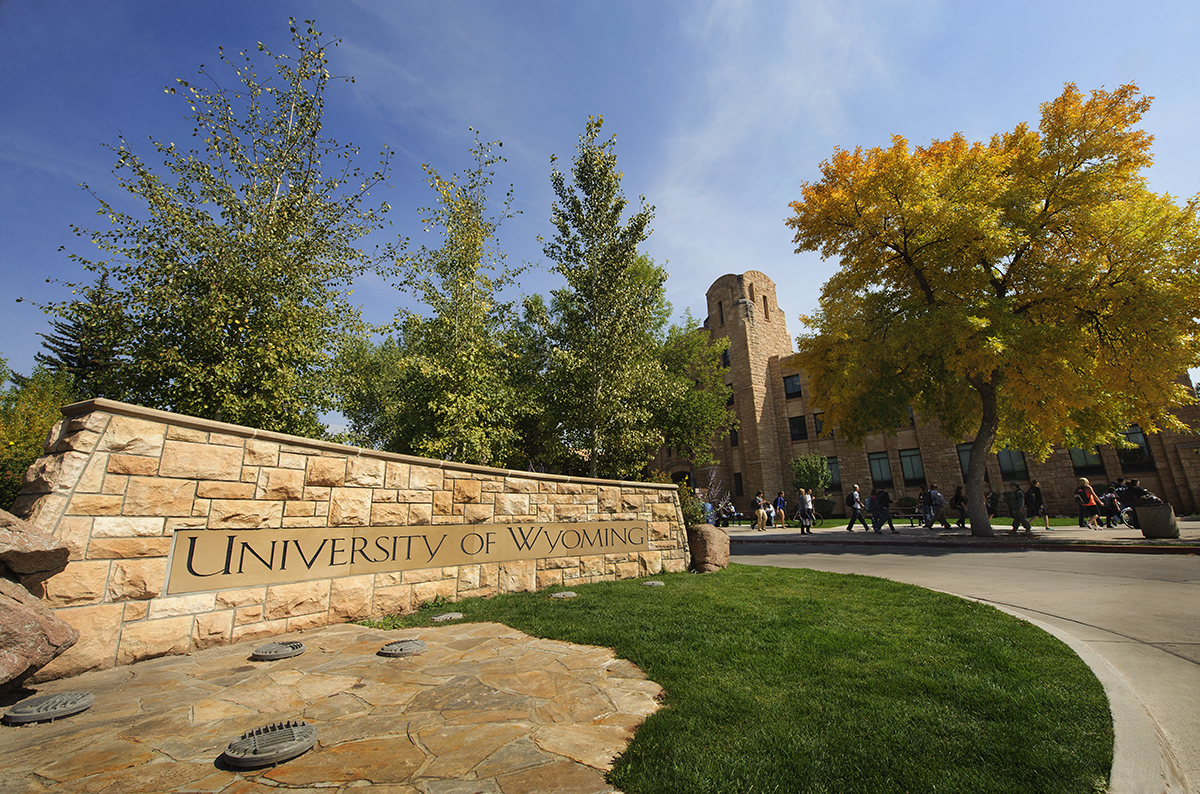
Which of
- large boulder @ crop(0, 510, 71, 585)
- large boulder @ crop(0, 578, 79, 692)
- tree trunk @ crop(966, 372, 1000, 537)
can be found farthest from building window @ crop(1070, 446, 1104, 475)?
large boulder @ crop(0, 510, 71, 585)

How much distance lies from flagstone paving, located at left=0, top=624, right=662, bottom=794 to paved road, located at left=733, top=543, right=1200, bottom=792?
250cm

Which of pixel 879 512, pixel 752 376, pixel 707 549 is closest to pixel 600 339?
pixel 707 549

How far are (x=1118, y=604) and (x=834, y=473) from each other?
26511 millimetres

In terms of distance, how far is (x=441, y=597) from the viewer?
19.5ft

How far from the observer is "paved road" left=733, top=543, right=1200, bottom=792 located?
2695 millimetres

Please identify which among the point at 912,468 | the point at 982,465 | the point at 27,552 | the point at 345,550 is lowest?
the point at 345,550

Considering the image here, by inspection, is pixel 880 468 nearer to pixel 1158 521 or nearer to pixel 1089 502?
pixel 1089 502

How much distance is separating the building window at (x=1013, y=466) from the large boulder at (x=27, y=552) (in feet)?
108

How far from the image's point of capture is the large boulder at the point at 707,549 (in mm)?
8883

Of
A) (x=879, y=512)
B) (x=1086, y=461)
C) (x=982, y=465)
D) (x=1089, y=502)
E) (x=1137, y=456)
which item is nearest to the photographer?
(x=982, y=465)

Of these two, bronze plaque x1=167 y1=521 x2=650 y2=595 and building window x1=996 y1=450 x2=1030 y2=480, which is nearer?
bronze plaque x1=167 y1=521 x2=650 y2=595

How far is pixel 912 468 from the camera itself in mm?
28078

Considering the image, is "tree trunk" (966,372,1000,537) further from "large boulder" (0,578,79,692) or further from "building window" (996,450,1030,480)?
"large boulder" (0,578,79,692)

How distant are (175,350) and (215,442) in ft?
16.1
